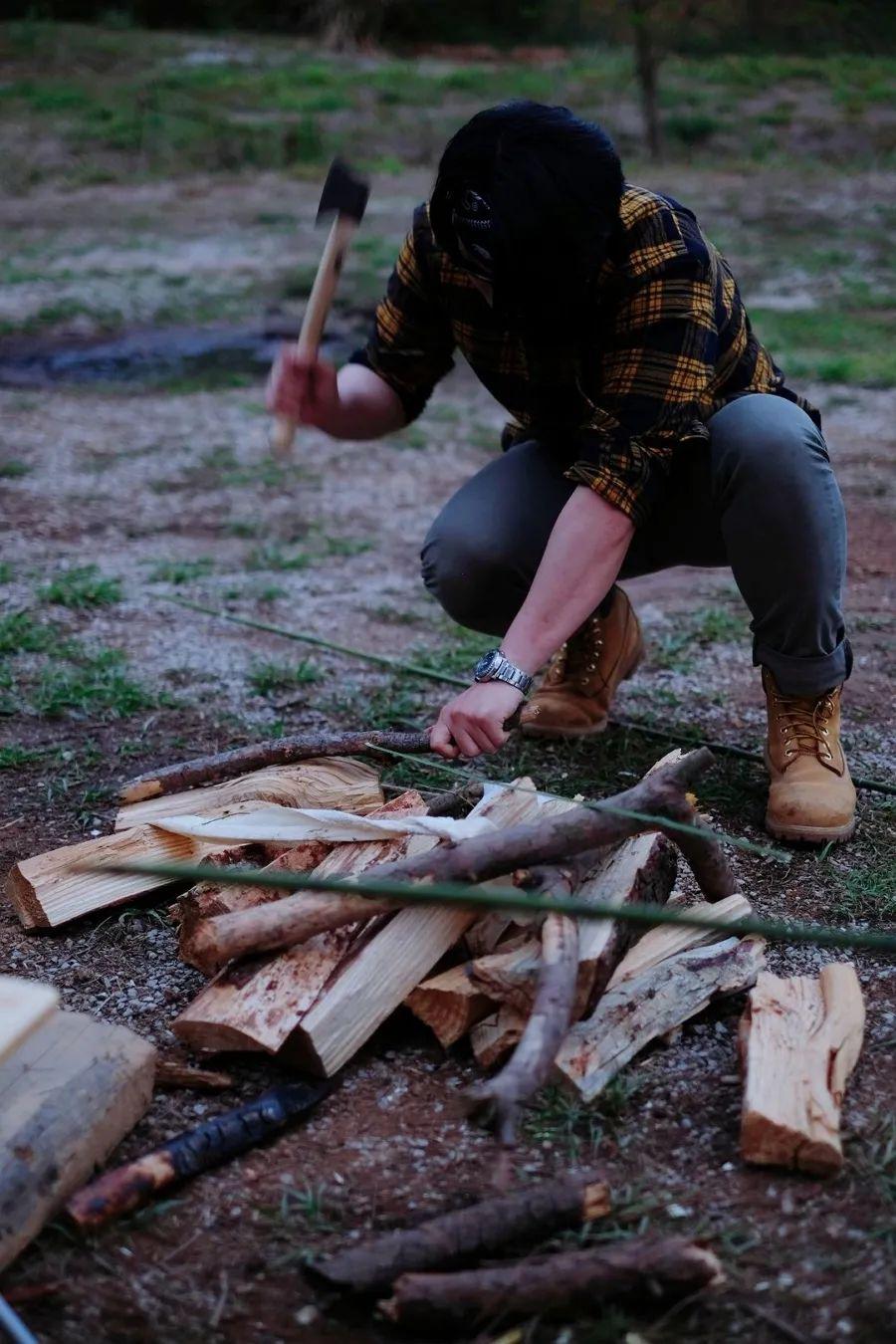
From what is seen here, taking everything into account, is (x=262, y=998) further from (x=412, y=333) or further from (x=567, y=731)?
(x=412, y=333)

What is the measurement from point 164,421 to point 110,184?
6.12m

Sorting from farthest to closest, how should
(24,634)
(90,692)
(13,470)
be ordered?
1. (13,470)
2. (24,634)
3. (90,692)

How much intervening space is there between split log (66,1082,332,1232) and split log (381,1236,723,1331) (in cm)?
37

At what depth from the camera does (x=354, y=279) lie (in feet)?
27.8

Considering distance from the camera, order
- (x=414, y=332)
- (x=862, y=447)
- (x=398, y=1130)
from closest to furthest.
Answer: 1. (x=398, y=1130)
2. (x=414, y=332)
3. (x=862, y=447)

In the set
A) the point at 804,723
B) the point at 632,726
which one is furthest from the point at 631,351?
the point at 632,726

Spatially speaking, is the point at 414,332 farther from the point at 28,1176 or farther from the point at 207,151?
the point at 207,151

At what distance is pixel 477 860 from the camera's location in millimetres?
2111

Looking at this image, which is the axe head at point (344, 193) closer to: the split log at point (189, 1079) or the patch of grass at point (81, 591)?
the split log at point (189, 1079)

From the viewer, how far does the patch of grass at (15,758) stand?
125 inches

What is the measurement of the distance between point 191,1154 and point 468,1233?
0.41 metres

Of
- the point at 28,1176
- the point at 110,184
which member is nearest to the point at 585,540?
the point at 28,1176

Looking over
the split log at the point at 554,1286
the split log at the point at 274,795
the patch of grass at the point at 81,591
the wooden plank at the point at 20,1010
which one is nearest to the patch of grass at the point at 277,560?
the patch of grass at the point at 81,591

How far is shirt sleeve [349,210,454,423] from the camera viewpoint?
9.59 feet
